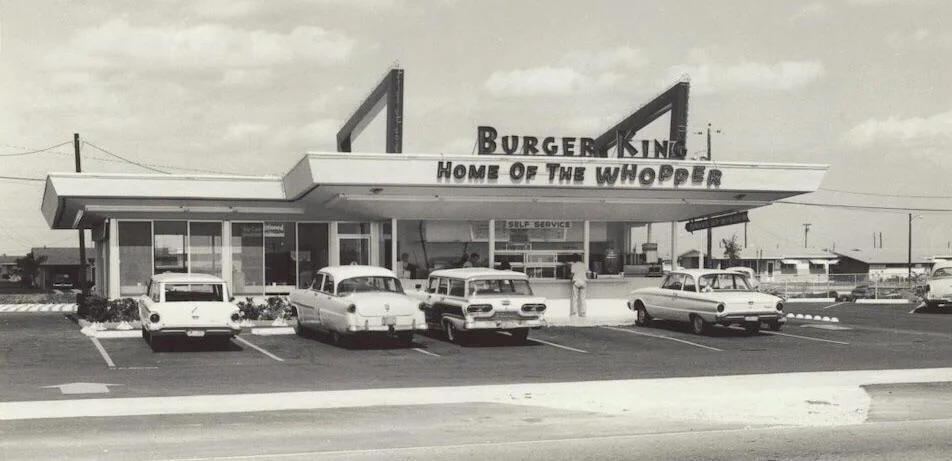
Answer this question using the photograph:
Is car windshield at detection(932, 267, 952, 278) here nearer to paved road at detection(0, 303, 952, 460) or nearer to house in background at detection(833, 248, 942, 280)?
paved road at detection(0, 303, 952, 460)

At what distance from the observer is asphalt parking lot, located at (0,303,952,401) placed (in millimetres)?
15094

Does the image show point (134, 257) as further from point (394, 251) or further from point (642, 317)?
point (642, 317)

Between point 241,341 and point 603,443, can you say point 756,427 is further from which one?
point 241,341

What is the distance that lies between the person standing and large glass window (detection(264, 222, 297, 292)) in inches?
364

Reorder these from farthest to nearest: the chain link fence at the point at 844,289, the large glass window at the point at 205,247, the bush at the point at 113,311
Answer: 1. the chain link fence at the point at 844,289
2. the large glass window at the point at 205,247
3. the bush at the point at 113,311

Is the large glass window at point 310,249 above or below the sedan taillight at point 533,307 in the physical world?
above

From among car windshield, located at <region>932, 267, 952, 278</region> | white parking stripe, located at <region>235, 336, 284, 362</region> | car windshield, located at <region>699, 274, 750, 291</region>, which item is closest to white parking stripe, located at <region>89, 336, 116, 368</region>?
white parking stripe, located at <region>235, 336, 284, 362</region>

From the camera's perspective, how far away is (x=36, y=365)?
16.9 m

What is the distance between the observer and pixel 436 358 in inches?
725

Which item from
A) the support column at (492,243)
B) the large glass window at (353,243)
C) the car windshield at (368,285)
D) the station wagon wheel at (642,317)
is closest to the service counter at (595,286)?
the support column at (492,243)

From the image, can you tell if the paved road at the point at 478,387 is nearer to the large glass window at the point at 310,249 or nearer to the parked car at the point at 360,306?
the parked car at the point at 360,306

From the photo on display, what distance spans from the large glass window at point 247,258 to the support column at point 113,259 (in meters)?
3.49

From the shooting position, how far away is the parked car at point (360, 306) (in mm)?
19219

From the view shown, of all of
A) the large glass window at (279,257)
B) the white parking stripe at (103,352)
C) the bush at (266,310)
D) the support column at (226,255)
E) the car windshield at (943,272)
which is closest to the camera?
the white parking stripe at (103,352)
